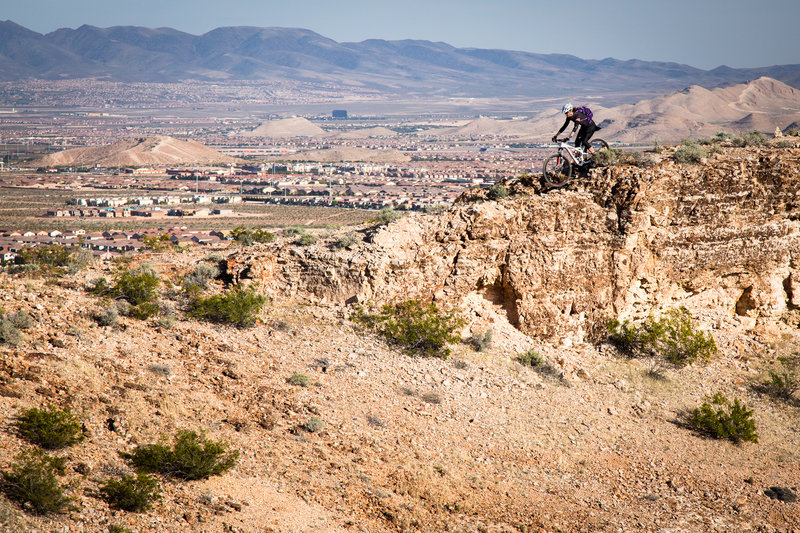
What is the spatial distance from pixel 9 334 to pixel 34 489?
4.09m

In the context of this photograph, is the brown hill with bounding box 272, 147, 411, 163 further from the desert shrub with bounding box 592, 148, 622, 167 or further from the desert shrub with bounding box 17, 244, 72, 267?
the desert shrub with bounding box 592, 148, 622, 167

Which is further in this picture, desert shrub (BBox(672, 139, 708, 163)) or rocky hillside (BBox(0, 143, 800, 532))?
desert shrub (BBox(672, 139, 708, 163))

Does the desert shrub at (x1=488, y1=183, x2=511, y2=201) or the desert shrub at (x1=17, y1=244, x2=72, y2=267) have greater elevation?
the desert shrub at (x1=488, y1=183, x2=511, y2=201)

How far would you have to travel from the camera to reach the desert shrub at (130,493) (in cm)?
872

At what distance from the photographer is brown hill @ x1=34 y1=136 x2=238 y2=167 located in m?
109

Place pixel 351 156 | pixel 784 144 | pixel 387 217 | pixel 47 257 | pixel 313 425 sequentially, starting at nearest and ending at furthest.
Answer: pixel 313 425 < pixel 387 217 < pixel 47 257 < pixel 784 144 < pixel 351 156

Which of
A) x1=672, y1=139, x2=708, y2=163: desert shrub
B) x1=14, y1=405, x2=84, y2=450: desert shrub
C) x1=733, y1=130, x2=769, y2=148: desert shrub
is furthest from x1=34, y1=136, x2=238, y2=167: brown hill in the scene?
x1=14, y1=405, x2=84, y2=450: desert shrub

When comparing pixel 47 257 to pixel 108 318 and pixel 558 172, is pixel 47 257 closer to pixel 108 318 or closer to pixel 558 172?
pixel 108 318

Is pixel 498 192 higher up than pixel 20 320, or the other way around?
pixel 498 192

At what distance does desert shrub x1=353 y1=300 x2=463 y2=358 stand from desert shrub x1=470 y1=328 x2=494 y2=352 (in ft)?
1.50

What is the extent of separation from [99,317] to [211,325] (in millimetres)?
2246

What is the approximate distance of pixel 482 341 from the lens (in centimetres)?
1642

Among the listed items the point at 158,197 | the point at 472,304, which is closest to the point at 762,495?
the point at 472,304

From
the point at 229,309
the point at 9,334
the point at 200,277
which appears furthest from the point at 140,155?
the point at 9,334
